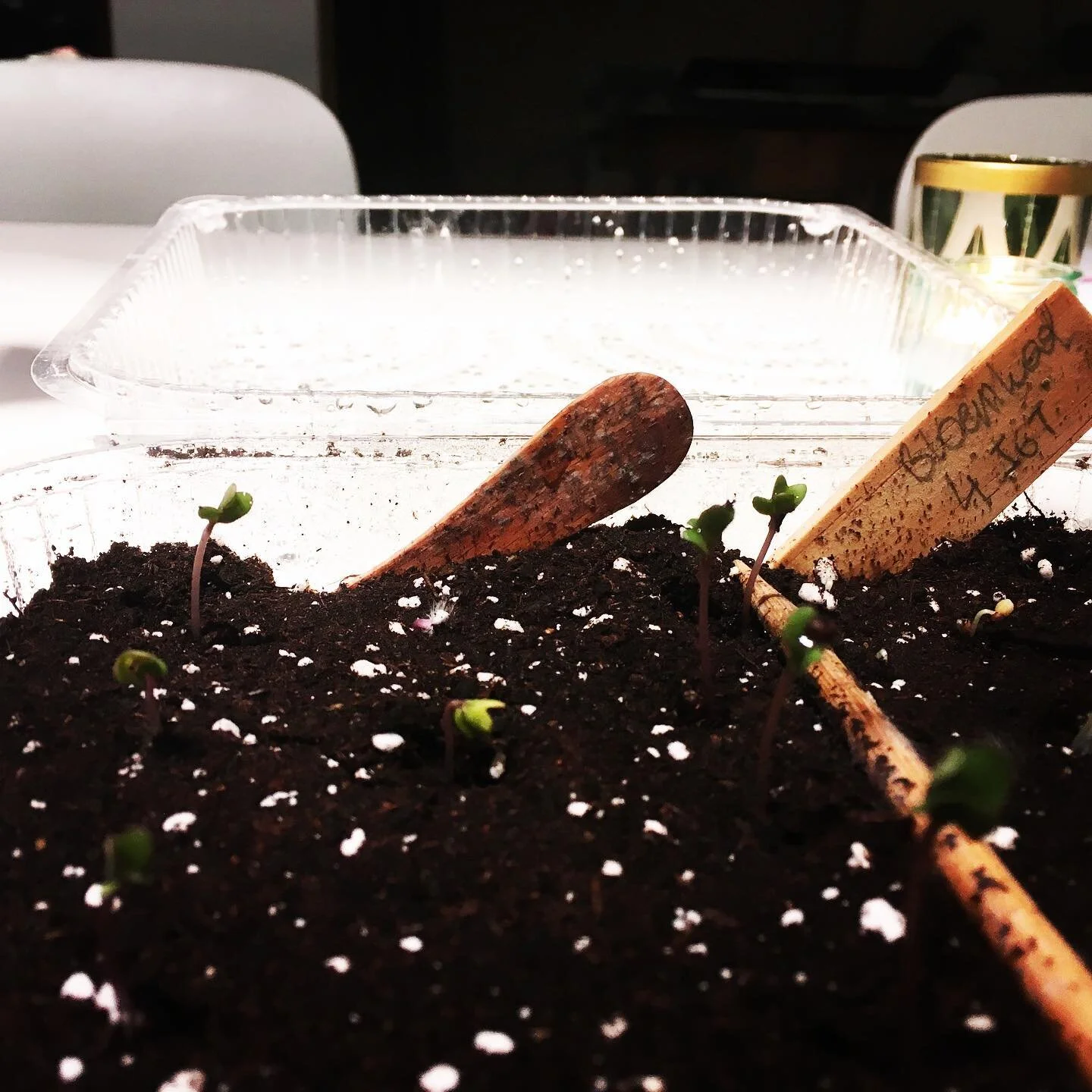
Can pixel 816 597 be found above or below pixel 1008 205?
below

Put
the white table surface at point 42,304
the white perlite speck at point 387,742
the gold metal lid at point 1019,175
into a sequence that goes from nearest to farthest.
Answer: the white perlite speck at point 387,742
the white table surface at point 42,304
the gold metal lid at point 1019,175

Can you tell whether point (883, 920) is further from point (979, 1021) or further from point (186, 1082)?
point (186, 1082)

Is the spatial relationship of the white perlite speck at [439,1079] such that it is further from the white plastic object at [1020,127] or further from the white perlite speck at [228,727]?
the white plastic object at [1020,127]

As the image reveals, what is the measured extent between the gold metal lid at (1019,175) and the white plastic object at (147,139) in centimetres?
165

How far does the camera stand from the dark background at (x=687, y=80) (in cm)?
247

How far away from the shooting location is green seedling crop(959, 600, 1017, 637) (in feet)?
2.56

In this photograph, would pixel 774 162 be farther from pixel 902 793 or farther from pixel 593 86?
pixel 902 793

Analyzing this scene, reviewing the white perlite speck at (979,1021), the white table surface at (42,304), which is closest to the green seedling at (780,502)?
the white perlite speck at (979,1021)

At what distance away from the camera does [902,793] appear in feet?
1.86

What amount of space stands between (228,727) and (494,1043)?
32 cm

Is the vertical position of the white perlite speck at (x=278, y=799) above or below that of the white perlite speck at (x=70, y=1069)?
below

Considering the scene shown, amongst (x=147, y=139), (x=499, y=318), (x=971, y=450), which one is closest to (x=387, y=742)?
(x=971, y=450)

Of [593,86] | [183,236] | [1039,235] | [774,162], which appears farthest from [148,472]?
[774,162]

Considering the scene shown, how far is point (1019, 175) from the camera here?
1216mm
